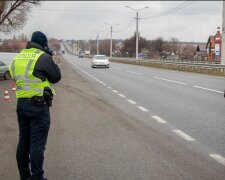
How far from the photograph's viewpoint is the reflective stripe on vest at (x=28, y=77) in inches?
197

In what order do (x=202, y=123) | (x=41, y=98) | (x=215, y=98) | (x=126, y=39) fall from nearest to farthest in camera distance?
(x=41, y=98)
(x=202, y=123)
(x=215, y=98)
(x=126, y=39)

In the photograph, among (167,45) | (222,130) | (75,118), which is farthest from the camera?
(167,45)

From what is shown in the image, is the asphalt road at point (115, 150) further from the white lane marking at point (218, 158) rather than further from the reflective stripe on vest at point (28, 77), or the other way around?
the reflective stripe on vest at point (28, 77)

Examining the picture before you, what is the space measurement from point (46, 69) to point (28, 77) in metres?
0.23

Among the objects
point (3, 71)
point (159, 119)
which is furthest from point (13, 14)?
point (159, 119)

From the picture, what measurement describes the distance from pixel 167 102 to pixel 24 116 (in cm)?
945

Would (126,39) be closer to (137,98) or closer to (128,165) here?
(137,98)

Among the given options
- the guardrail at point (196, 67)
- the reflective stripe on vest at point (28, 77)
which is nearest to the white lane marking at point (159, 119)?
the reflective stripe on vest at point (28, 77)

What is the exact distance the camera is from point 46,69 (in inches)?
196

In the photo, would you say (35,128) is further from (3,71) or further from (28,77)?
(3,71)

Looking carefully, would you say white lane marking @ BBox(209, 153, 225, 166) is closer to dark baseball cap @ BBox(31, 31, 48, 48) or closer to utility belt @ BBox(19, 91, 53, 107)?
utility belt @ BBox(19, 91, 53, 107)

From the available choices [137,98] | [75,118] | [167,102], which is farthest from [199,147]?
[137,98]

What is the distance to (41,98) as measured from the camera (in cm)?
498

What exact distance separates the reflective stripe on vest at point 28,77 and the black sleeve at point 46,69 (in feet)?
0.13
